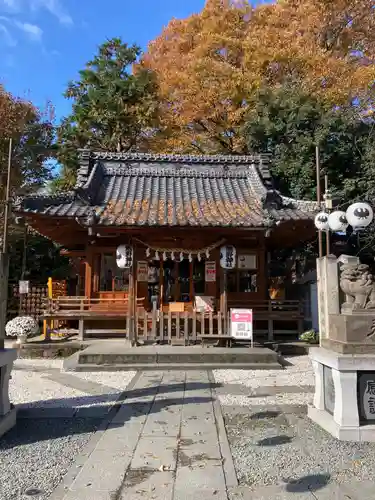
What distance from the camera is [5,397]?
521 centimetres

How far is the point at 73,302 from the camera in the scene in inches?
495

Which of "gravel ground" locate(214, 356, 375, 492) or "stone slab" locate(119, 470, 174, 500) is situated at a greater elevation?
"stone slab" locate(119, 470, 174, 500)

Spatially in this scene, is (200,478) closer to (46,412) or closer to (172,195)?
(46,412)

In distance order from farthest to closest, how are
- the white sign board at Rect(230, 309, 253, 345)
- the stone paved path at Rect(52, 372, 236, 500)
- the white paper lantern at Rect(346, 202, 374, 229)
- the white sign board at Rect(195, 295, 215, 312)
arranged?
the white sign board at Rect(195, 295, 215, 312)
the white sign board at Rect(230, 309, 253, 345)
the white paper lantern at Rect(346, 202, 374, 229)
the stone paved path at Rect(52, 372, 236, 500)

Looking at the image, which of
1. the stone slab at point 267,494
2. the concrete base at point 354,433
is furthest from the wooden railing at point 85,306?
the stone slab at point 267,494

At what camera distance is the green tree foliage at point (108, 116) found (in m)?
21.8

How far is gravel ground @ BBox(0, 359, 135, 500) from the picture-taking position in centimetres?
379

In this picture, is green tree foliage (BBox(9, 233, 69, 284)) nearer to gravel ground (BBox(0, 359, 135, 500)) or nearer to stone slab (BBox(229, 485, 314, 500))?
gravel ground (BBox(0, 359, 135, 500))

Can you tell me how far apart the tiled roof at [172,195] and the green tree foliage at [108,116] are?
696cm

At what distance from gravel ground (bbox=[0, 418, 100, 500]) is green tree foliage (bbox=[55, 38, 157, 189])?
1798cm

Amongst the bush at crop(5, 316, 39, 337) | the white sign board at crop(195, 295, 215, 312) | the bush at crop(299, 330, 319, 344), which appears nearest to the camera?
the white sign board at crop(195, 295, 215, 312)

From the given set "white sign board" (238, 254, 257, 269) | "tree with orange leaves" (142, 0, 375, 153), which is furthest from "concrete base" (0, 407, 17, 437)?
"tree with orange leaves" (142, 0, 375, 153)

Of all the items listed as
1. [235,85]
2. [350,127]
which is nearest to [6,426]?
[350,127]

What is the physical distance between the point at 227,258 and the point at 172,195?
3750 mm
